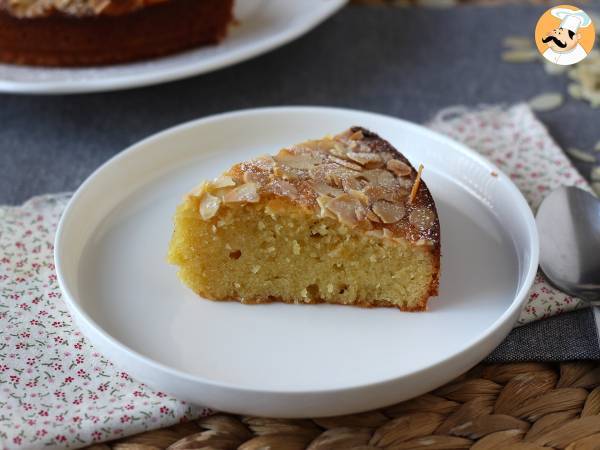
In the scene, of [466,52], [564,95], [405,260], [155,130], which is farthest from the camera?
[466,52]

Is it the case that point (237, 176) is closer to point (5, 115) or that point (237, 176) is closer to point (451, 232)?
point (451, 232)

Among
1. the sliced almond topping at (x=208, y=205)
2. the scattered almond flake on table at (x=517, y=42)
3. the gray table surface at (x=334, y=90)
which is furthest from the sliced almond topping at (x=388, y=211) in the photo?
the scattered almond flake on table at (x=517, y=42)

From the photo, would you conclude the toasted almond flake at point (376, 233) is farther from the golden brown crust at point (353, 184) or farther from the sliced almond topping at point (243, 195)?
the sliced almond topping at point (243, 195)

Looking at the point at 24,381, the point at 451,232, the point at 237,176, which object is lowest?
the point at 24,381

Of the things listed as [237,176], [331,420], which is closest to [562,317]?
[331,420]

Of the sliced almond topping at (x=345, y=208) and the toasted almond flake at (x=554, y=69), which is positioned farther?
the toasted almond flake at (x=554, y=69)

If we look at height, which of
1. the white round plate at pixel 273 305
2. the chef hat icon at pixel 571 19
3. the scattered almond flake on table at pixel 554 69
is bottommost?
the white round plate at pixel 273 305

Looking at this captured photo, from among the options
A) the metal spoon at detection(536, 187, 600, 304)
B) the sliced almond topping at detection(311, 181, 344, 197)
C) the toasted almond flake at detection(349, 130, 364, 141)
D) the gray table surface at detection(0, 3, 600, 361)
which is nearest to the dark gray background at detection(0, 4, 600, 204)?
the gray table surface at detection(0, 3, 600, 361)
